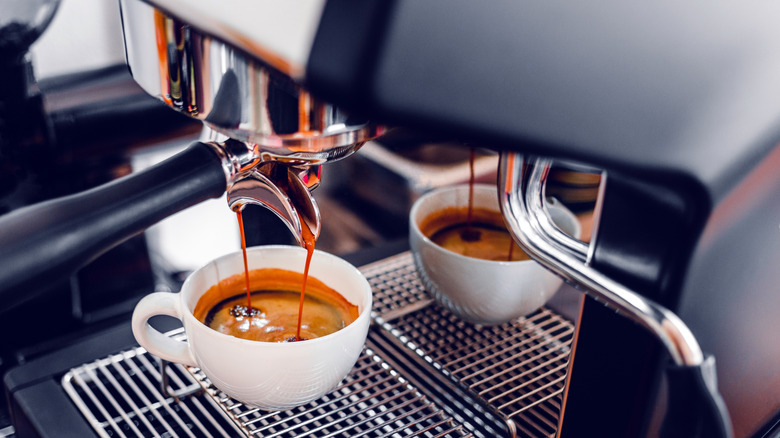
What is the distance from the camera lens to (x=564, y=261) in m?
0.31

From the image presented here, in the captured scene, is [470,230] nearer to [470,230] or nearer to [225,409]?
[470,230]

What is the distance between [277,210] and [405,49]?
0.16m

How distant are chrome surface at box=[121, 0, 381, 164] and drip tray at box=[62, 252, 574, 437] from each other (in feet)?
0.53

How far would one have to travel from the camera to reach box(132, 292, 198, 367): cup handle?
0.41 m

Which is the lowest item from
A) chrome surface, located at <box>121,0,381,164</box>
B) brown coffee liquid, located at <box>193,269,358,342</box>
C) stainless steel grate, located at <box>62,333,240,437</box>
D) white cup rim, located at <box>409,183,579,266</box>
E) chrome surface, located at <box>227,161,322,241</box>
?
stainless steel grate, located at <box>62,333,240,437</box>

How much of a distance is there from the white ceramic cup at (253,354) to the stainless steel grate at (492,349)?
6cm

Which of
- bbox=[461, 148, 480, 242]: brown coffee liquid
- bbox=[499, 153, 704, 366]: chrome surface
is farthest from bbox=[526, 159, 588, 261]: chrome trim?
bbox=[461, 148, 480, 242]: brown coffee liquid

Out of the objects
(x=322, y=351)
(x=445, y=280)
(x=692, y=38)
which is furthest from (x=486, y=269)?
(x=692, y=38)

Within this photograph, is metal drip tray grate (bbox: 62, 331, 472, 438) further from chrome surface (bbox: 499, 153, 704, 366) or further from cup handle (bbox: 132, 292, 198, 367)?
chrome surface (bbox: 499, 153, 704, 366)

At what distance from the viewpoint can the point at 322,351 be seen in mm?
383

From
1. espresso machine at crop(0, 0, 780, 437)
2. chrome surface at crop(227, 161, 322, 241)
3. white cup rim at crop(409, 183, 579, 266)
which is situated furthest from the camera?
white cup rim at crop(409, 183, 579, 266)

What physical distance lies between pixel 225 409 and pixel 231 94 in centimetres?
19

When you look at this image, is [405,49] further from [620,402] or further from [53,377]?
[53,377]

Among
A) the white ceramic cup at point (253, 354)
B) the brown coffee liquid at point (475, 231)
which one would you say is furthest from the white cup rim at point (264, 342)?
the brown coffee liquid at point (475, 231)
